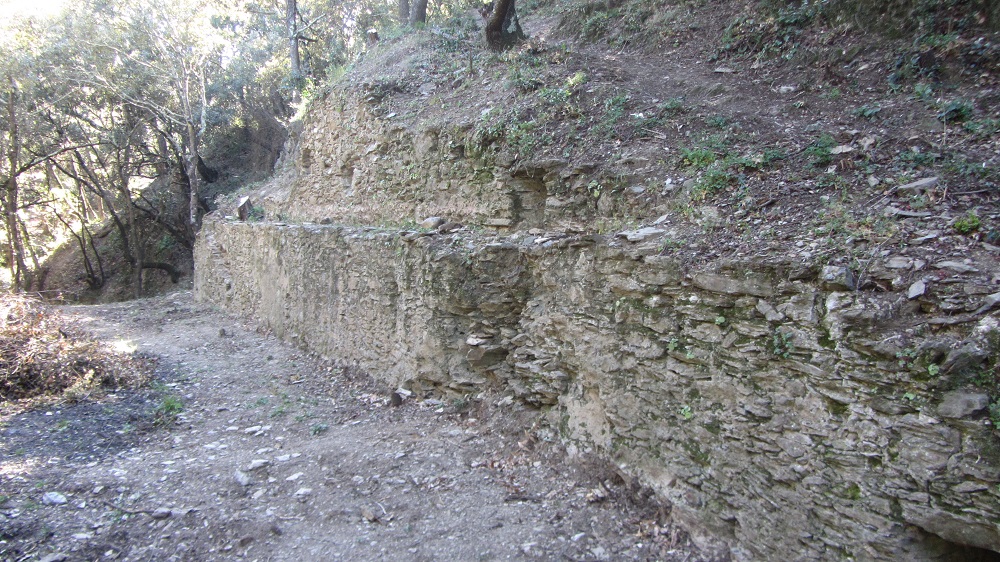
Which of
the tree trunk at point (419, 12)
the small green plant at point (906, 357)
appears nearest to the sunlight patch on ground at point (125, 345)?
the tree trunk at point (419, 12)

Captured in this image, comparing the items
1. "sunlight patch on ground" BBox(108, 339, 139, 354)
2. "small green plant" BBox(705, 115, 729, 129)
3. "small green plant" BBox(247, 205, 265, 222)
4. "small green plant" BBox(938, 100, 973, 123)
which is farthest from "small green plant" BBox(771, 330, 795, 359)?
"small green plant" BBox(247, 205, 265, 222)

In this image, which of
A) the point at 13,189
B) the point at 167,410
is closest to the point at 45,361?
the point at 167,410

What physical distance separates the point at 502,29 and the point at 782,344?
24.5 feet

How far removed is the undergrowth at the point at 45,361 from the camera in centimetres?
633

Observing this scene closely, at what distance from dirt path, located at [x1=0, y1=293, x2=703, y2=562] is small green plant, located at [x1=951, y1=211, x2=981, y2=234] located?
7.98ft

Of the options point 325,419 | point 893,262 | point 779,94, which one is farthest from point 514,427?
point 779,94

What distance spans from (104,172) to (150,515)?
19434 mm

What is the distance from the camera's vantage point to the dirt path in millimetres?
3916

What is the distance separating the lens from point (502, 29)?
910 cm

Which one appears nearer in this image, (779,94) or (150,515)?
(150,515)

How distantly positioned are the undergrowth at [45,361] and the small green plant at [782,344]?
286 inches

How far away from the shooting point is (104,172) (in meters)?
19.5

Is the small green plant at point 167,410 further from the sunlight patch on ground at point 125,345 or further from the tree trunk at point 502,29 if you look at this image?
the tree trunk at point 502,29

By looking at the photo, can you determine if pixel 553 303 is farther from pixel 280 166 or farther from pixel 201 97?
pixel 201 97
